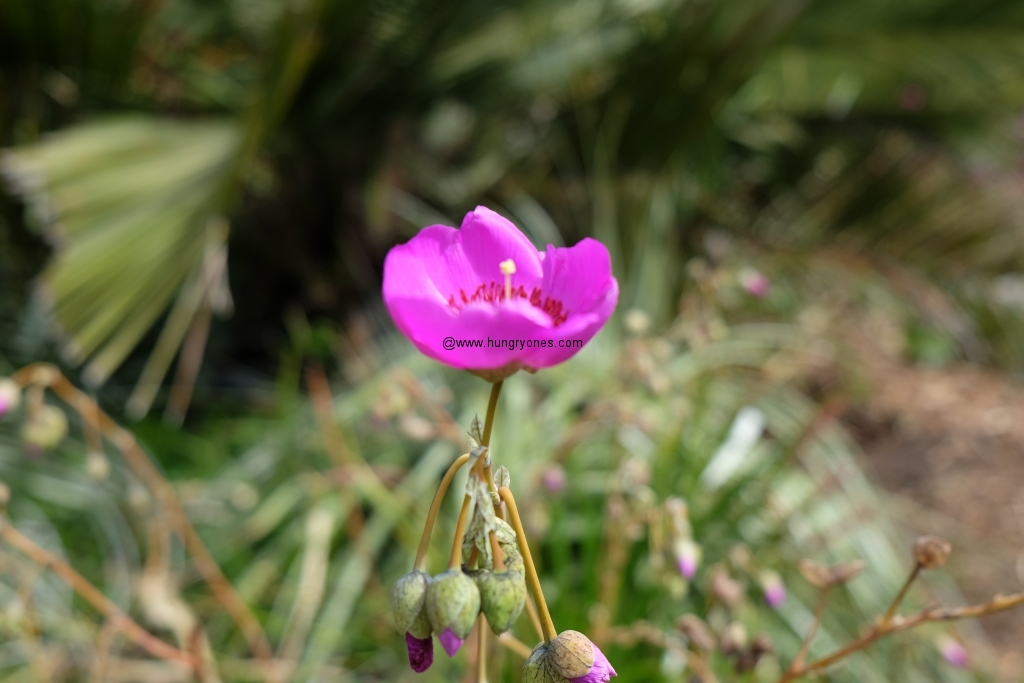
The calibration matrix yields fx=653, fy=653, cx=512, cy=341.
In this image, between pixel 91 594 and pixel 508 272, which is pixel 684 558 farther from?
pixel 91 594

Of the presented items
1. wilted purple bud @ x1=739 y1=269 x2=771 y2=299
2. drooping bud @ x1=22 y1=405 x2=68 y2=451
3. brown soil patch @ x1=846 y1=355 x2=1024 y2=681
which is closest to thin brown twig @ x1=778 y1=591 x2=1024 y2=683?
wilted purple bud @ x1=739 y1=269 x2=771 y2=299

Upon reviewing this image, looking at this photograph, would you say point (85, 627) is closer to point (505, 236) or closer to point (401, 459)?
point (401, 459)

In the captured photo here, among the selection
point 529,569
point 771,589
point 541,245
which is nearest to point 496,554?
point 529,569

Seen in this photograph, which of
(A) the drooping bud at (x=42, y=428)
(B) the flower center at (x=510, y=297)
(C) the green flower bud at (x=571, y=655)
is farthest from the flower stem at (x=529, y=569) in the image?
(A) the drooping bud at (x=42, y=428)

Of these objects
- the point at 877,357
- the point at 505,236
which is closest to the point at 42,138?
the point at 505,236

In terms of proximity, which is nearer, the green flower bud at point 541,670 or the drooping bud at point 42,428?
the green flower bud at point 541,670

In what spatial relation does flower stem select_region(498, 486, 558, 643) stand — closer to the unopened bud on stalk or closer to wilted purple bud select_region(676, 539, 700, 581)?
the unopened bud on stalk

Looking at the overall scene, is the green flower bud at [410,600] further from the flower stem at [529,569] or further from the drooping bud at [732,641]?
the drooping bud at [732,641]
